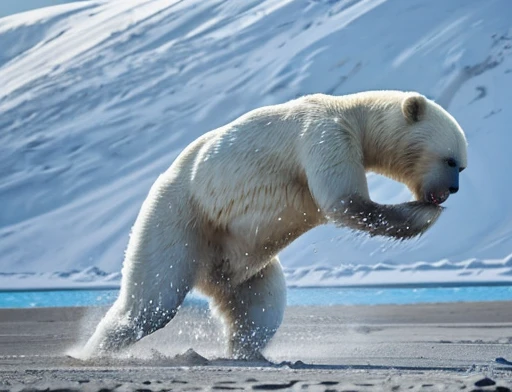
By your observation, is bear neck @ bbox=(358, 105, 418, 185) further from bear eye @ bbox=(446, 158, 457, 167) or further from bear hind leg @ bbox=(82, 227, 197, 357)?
bear hind leg @ bbox=(82, 227, 197, 357)

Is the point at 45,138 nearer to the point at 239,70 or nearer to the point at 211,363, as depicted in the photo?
the point at 239,70

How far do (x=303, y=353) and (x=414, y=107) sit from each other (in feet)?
6.70

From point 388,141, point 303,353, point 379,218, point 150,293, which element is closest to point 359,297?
point 303,353

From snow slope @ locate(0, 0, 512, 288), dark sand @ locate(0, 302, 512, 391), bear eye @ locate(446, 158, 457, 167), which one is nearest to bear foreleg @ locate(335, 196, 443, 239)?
bear eye @ locate(446, 158, 457, 167)

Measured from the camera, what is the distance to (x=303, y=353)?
23.3ft

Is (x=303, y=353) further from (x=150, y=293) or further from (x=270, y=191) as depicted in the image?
(x=270, y=191)

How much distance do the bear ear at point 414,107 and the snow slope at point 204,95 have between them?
27333mm

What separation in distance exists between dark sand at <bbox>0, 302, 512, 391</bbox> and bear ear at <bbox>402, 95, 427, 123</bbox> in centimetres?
147

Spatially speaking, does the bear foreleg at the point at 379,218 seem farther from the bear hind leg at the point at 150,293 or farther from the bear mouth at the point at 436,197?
the bear hind leg at the point at 150,293

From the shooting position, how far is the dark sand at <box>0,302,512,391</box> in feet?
12.7

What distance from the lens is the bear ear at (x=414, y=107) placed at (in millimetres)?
6047

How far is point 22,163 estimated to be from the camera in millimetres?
49594

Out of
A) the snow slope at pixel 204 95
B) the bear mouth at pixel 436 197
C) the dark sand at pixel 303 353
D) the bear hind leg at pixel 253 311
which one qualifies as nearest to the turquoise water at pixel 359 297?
the dark sand at pixel 303 353

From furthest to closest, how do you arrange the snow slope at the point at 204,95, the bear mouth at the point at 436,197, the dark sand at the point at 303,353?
the snow slope at the point at 204,95
the bear mouth at the point at 436,197
the dark sand at the point at 303,353
